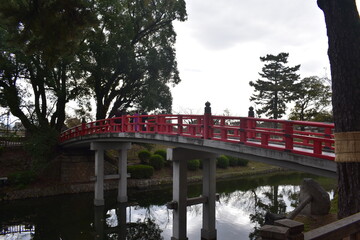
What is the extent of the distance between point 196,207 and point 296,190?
9.68 meters

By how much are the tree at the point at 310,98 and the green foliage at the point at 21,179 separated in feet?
85.0

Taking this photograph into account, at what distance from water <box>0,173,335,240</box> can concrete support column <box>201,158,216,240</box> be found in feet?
2.69

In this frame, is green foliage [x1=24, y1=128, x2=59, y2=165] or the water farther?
green foliage [x1=24, y1=128, x2=59, y2=165]

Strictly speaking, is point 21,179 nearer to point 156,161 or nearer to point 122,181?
point 122,181

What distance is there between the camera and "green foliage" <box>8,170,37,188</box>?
1902 centimetres

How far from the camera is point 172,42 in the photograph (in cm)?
2403

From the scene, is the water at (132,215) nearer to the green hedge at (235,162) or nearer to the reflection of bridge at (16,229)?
the reflection of bridge at (16,229)

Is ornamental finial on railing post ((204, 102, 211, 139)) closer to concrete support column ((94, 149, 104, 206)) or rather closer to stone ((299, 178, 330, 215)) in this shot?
stone ((299, 178, 330, 215))

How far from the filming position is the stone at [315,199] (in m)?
Result: 10.6

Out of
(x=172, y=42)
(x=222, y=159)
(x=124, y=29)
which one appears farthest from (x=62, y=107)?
(x=222, y=159)

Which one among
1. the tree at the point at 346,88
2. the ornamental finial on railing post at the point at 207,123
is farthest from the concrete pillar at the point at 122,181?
the tree at the point at 346,88

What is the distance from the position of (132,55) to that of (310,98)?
2093 centimetres

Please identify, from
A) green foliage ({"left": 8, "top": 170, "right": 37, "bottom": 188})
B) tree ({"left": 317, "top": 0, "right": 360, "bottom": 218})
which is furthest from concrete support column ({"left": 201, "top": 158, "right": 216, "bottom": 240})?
green foliage ({"left": 8, "top": 170, "right": 37, "bottom": 188})

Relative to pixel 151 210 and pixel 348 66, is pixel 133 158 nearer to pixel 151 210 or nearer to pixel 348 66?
pixel 151 210
